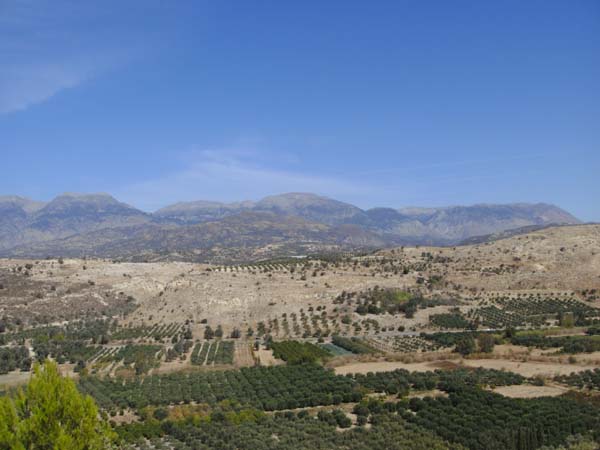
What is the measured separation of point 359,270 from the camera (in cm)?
10812

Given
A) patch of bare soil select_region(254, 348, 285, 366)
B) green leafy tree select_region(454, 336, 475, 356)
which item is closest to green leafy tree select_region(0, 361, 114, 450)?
patch of bare soil select_region(254, 348, 285, 366)

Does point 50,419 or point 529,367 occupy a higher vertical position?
point 50,419

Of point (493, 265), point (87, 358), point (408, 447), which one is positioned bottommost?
point (87, 358)

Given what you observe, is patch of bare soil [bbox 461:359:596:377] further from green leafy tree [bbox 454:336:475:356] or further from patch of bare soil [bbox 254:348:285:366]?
patch of bare soil [bbox 254:348:285:366]

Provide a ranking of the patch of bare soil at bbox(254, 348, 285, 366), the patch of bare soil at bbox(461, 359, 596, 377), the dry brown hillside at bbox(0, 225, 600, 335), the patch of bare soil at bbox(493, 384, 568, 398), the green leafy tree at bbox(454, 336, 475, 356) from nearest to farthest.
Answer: the patch of bare soil at bbox(493, 384, 568, 398) → the patch of bare soil at bbox(461, 359, 596, 377) → the green leafy tree at bbox(454, 336, 475, 356) → the patch of bare soil at bbox(254, 348, 285, 366) → the dry brown hillside at bbox(0, 225, 600, 335)

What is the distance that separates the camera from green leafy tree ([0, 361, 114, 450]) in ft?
50.1

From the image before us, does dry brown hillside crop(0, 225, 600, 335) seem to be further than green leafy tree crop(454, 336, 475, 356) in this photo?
Yes

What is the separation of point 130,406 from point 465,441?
25.7 m

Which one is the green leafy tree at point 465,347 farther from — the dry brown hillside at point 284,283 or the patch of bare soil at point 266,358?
the patch of bare soil at point 266,358

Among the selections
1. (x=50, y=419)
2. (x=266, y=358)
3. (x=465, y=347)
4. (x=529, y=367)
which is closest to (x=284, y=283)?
(x=266, y=358)

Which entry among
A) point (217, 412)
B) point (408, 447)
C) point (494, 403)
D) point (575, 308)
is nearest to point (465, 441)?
point (408, 447)

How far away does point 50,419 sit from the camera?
15664 millimetres

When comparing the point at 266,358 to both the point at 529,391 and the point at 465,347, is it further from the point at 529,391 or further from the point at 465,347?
the point at 529,391

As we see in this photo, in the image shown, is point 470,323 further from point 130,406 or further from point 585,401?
point 130,406
